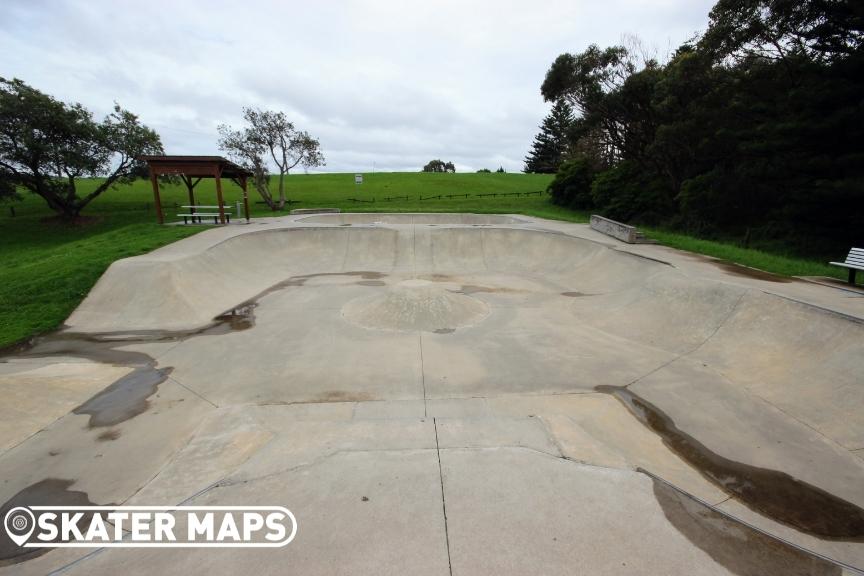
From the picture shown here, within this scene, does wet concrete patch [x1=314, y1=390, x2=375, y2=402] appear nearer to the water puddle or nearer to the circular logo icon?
the water puddle

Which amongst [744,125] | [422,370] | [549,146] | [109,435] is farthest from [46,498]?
[549,146]

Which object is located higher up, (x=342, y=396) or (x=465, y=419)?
(x=465, y=419)

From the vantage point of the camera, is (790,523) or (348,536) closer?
(348,536)

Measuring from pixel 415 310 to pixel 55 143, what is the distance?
28852 millimetres

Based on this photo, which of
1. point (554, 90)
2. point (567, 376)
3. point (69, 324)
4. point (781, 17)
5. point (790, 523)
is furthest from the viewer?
point (554, 90)

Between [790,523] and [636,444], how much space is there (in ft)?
5.61

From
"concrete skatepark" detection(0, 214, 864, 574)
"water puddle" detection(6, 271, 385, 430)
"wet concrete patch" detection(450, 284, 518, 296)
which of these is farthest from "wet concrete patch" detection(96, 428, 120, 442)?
"wet concrete patch" detection(450, 284, 518, 296)

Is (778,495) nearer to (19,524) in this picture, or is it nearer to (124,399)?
(19,524)

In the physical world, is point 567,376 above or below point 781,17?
below

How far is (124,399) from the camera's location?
662cm

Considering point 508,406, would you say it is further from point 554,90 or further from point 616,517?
point 554,90

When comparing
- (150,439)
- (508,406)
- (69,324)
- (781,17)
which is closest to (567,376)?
(508,406)

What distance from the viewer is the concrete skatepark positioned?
3.01 metres

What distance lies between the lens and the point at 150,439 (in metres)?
5.54
